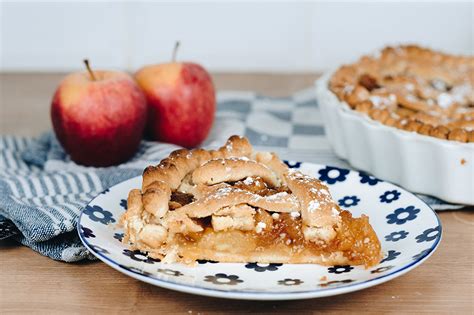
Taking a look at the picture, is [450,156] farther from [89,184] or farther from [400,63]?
[89,184]

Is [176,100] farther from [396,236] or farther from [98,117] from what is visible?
[396,236]

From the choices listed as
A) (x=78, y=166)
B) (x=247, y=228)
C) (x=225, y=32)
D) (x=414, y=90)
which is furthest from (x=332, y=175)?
(x=225, y=32)

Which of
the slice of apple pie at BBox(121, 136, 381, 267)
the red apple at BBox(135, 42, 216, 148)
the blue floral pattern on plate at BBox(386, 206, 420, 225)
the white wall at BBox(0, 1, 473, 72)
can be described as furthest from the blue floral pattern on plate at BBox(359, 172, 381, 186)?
the white wall at BBox(0, 1, 473, 72)

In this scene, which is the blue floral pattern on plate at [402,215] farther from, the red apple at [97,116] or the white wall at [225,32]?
the white wall at [225,32]

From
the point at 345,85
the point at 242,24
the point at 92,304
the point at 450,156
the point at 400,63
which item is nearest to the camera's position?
the point at 92,304

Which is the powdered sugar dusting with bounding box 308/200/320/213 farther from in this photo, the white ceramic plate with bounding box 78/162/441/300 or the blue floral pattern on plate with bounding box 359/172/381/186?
the blue floral pattern on plate with bounding box 359/172/381/186

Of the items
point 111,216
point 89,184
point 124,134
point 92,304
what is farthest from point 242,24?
point 92,304
